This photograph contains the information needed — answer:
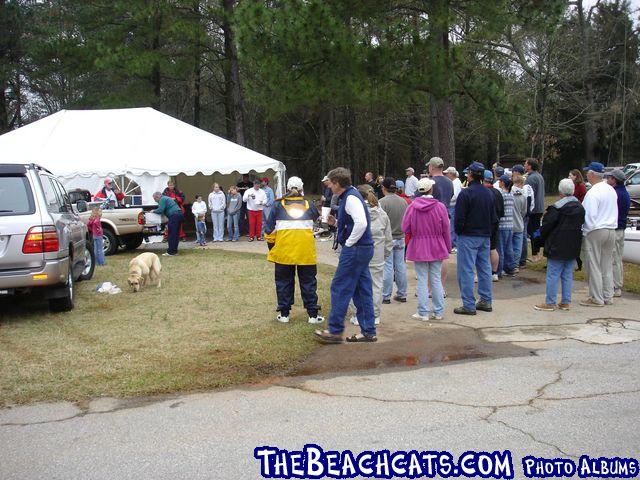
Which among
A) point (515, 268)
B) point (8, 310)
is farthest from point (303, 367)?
point (515, 268)

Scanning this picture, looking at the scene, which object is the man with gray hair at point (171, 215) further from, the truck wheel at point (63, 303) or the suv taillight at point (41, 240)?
the suv taillight at point (41, 240)

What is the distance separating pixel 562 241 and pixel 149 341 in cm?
548

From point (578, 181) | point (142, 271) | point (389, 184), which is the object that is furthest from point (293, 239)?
point (578, 181)

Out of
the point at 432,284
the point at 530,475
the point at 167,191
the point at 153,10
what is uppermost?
the point at 153,10

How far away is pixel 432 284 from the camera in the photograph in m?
8.46

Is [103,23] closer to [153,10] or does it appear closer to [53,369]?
[153,10]

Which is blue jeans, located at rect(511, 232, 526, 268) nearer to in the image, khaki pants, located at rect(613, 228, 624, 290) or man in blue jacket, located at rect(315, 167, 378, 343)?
khaki pants, located at rect(613, 228, 624, 290)

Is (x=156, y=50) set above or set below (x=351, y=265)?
above

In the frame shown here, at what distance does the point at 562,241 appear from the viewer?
28.8 ft

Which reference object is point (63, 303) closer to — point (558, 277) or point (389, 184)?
point (389, 184)

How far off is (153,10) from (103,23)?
436 centimetres

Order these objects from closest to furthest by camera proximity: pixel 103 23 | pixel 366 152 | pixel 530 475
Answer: pixel 530 475 < pixel 103 23 < pixel 366 152

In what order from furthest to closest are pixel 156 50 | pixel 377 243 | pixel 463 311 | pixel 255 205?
pixel 156 50, pixel 255 205, pixel 463 311, pixel 377 243

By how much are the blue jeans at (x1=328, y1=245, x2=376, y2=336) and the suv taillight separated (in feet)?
11.8
